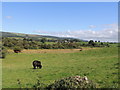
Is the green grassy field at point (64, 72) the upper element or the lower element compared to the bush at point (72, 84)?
lower

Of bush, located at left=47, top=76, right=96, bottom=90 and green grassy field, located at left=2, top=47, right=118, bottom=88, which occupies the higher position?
bush, located at left=47, top=76, right=96, bottom=90

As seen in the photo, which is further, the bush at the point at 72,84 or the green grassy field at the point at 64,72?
the green grassy field at the point at 64,72

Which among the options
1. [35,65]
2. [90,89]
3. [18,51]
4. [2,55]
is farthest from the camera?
[18,51]

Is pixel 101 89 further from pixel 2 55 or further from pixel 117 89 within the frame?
pixel 2 55

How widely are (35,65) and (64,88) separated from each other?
16.3 metres

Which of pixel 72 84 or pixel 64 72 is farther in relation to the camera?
pixel 64 72

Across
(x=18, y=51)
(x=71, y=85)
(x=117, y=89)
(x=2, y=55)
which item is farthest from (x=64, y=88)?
(x=18, y=51)

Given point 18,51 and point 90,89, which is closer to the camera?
point 90,89

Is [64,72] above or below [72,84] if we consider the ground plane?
below

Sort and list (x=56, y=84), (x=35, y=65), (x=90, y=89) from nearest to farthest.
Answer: (x=90, y=89) < (x=56, y=84) < (x=35, y=65)

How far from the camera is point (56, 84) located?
357 inches

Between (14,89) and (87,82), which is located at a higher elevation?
(87,82)

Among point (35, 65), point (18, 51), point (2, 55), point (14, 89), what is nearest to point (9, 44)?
point (18, 51)

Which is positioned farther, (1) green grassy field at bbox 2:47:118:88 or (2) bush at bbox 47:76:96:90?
(1) green grassy field at bbox 2:47:118:88
